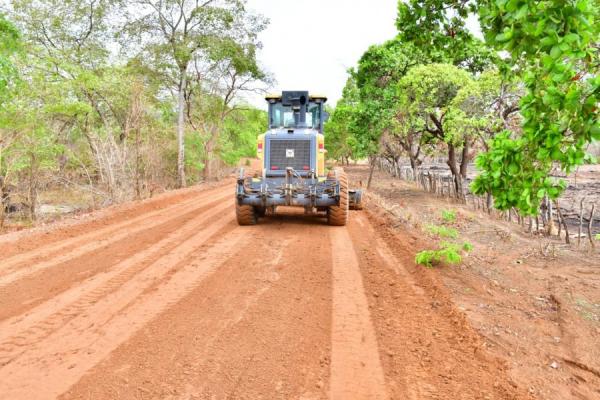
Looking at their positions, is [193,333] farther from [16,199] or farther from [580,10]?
[16,199]

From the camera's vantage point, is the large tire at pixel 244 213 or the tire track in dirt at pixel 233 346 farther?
the large tire at pixel 244 213

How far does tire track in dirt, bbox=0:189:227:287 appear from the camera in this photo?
616 cm

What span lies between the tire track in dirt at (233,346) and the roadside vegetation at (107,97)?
25.1 ft

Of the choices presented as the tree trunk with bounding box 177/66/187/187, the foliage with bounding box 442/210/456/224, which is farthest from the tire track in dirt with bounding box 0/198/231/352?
the tree trunk with bounding box 177/66/187/187

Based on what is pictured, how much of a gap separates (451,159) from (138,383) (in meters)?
18.5

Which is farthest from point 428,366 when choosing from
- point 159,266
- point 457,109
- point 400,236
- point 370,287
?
point 457,109

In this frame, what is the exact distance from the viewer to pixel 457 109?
51.6 ft

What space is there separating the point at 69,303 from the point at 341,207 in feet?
20.4

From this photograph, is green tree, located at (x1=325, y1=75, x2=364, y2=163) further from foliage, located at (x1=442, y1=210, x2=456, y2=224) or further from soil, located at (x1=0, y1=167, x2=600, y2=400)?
soil, located at (x1=0, y1=167, x2=600, y2=400)

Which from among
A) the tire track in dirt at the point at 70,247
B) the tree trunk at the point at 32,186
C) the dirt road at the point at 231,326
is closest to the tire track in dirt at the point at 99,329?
the dirt road at the point at 231,326

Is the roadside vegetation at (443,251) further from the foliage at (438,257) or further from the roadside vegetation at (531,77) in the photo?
the roadside vegetation at (531,77)

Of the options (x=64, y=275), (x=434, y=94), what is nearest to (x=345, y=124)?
(x=434, y=94)

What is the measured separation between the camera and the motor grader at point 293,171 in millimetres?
9461

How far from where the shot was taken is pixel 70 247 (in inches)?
298
